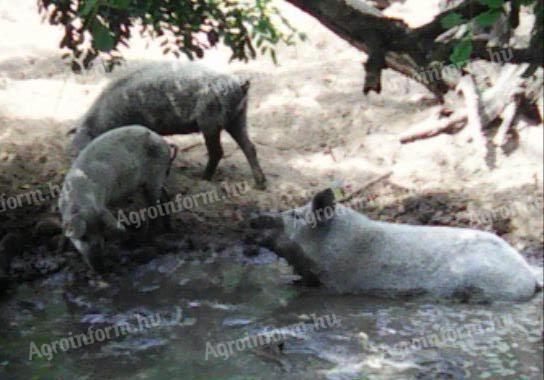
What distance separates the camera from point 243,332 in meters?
6.02

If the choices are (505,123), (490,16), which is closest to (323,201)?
(505,123)

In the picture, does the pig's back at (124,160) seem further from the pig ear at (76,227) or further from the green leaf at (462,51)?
the green leaf at (462,51)

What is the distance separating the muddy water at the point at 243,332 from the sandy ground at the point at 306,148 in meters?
1.43

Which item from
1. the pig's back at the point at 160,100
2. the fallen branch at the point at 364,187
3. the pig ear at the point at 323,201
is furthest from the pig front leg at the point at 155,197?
the fallen branch at the point at 364,187

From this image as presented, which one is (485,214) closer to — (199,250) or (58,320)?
(199,250)

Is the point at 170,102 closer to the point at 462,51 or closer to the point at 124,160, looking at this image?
the point at 124,160

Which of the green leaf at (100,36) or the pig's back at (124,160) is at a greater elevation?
the green leaf at (100,36)

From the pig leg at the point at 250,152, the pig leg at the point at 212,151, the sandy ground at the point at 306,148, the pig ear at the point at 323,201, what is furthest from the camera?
the pig leg at the point at 250,152

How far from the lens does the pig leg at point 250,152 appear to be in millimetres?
9164

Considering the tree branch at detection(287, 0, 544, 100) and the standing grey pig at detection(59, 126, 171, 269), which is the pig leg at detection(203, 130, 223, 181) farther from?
the tree branch at detection(287, 0, 544, 100)

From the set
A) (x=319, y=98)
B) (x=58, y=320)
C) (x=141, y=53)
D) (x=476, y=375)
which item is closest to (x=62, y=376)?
(x=58, y=320)

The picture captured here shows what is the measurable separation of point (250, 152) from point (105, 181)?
96.2 inches

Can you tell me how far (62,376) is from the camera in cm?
516

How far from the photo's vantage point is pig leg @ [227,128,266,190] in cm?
916
